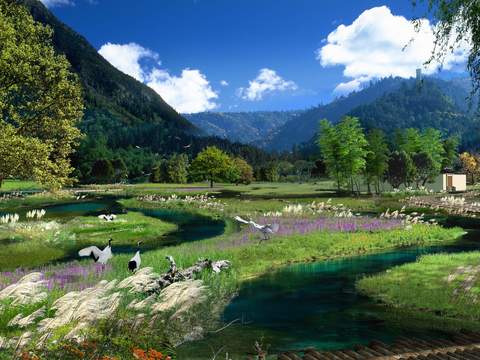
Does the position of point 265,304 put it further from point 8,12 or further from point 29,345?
point 8,12

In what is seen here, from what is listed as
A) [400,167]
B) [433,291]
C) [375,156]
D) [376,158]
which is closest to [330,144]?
[375,156]

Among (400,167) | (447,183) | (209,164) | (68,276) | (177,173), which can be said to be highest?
(209,164)

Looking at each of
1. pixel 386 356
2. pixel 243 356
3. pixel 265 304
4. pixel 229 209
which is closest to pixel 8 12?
pixel 265 304

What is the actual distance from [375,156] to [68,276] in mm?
71959

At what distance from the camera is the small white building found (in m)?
101

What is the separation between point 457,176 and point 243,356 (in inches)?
4069

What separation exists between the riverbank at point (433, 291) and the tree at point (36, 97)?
1794cm

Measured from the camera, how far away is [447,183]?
102750 mm

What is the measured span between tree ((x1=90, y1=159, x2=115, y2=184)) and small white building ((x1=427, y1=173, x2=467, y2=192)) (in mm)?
106103

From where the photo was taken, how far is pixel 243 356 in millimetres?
13578

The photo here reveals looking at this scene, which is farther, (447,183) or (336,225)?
(447,183)

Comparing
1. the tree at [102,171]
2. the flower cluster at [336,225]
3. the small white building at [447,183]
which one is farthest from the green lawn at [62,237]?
the tree at [102,171]

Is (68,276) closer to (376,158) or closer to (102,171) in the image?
(376,158)

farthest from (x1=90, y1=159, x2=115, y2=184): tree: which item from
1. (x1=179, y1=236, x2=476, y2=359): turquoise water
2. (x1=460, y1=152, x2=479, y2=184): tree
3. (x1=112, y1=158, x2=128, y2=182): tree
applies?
(x1=179, y1=236, x2=476, y2=359): turquoise water
